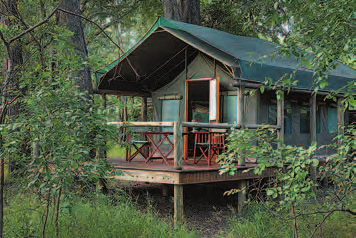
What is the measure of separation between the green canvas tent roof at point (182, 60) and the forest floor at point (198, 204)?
2368 millimetres

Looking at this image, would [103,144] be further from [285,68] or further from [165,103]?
[165,103]

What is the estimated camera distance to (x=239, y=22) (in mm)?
12828

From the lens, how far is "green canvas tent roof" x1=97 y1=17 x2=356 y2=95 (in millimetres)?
6918

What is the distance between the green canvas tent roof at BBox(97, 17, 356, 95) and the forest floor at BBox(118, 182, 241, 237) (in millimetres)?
2368

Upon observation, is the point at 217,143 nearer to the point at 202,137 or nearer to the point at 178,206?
the point at 202,137

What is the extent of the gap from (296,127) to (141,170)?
14.5 feet

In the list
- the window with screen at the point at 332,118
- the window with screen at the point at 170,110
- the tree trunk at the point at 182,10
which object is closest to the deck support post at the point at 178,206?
the window with screen at the point at 170,110

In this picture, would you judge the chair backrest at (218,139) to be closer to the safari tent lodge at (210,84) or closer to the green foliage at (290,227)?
the safari tent lodge at (210,84)

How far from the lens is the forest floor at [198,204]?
6.27 meters

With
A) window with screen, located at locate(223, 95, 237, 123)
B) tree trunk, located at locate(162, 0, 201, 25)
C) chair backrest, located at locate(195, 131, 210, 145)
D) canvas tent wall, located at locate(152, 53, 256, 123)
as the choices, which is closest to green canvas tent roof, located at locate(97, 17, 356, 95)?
canvas tent wall, located at locate(152, 53, 256, 123)

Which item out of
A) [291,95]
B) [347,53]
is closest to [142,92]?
[291,95]

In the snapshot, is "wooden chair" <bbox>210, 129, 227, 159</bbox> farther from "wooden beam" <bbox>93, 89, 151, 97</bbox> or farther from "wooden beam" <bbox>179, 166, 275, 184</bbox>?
"wooden beam" <bbox>93, 89, 151, 97</bbox>

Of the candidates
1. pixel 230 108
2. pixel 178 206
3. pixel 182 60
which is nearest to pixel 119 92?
pixel 182 60

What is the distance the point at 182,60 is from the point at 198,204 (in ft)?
10.7
